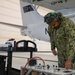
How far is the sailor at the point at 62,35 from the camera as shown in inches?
90.1

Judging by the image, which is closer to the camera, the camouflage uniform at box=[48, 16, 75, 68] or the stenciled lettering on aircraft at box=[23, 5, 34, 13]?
the camouflage uniform at box=[48, 16, 75, 68]

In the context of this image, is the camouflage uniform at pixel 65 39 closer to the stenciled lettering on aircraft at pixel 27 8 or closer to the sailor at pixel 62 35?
the sailor at pixel 62 35

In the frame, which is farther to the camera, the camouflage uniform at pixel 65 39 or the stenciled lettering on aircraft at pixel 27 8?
the stenciled lettering on aircraft at pixel 27 8

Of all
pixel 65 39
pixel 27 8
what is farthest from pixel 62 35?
pixel 27 8

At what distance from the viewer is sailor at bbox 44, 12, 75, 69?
2.29 meters

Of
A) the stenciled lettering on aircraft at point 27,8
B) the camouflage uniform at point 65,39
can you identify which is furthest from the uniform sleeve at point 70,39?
the stenciled lettering on aircraft at point 27,8


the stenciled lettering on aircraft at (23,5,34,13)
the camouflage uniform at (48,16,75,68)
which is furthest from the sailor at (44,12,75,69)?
the stenciled lettering on aircraft at (23,5,34,13)

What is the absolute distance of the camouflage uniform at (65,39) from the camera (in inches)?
93.5

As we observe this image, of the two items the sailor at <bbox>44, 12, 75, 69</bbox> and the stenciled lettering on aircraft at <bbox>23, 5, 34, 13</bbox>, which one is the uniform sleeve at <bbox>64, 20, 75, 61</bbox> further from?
the stenciled lettering on aircraft at <bbox>23, 5, 34, 13</bbox>

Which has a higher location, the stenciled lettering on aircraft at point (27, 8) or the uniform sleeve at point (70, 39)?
the stenciled lettering on aircraft at point (27, 8)

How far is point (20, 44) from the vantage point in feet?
9.32

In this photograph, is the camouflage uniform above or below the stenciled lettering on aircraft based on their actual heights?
below

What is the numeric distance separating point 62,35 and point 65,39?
0.06 m

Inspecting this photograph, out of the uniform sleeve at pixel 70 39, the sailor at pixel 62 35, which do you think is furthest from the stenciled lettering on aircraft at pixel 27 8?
the uniform sleeve at pixel 70 39
